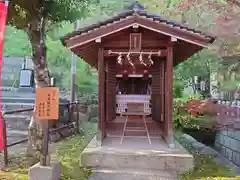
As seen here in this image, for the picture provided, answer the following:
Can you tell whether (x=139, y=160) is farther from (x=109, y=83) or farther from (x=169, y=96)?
(x=109, y=83)

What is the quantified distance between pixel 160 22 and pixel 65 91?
18641mm

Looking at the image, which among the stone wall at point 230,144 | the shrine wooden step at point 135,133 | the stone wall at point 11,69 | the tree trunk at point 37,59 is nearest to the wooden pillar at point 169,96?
the shrine wooden step at point 135,133

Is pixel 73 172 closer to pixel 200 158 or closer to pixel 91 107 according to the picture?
pixel 200 158

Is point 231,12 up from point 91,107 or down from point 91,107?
up

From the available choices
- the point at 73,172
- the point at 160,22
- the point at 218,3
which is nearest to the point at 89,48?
the point at 160,22

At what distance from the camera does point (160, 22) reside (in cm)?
784

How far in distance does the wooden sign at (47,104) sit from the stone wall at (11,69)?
19.5 m

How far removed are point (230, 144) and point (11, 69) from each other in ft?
65.0

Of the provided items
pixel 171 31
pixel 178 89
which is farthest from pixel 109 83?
pixel 178 89

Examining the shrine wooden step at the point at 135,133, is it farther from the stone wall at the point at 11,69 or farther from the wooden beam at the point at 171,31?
the stone wall at the point at 11,69

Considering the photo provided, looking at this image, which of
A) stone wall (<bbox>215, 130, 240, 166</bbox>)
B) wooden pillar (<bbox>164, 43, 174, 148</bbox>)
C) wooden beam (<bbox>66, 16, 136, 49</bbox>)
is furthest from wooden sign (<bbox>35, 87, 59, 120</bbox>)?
stone wall (<bbox>215, 130, 240, 166</bbox>)

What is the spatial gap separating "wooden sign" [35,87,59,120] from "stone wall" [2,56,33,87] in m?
19.5

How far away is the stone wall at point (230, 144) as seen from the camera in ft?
35.8

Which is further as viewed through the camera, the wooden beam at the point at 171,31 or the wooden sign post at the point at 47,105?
the wooden beam at the point at 171,31
